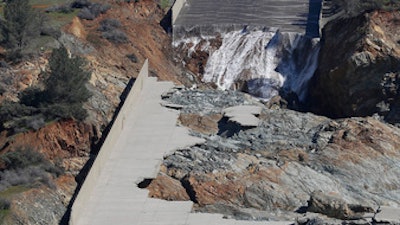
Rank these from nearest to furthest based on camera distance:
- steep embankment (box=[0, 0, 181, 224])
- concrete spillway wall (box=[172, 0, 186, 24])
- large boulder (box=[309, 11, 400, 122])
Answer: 1. steep embankment (box=[0, 0, 181, 224])
2. large boulder (box=[309, 11, 400, 122])
3. concrete spillway wall (box=[172, 0, 186, 24])

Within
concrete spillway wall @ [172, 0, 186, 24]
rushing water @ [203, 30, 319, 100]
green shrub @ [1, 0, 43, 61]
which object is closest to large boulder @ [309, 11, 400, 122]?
rushing water @ [203, 30, 319, 100]

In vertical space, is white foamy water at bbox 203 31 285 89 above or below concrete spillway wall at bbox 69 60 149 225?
below

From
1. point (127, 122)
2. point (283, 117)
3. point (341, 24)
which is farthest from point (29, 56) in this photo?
point (341, 24)

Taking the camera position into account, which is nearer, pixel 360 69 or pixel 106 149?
pixel 106 149

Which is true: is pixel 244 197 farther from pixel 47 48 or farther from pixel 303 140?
pixel 47 48

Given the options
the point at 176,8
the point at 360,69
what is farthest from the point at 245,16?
the point at 360,69

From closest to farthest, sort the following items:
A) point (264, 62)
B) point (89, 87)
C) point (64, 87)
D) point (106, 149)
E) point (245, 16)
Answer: point (106, 149) → point (64, 87) → point (89, 87) → point (264, 62) → point (245, 16)

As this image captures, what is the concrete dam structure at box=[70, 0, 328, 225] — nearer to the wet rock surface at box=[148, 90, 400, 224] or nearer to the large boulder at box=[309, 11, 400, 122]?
the wet rock surface at box=[148, 90, 400, 224]

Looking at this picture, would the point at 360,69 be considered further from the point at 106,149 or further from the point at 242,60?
the point at 106,149

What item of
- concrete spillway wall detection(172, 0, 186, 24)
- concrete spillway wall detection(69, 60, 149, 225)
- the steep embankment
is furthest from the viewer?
concrete spillway wall detection(172, 0, 186, 24)
